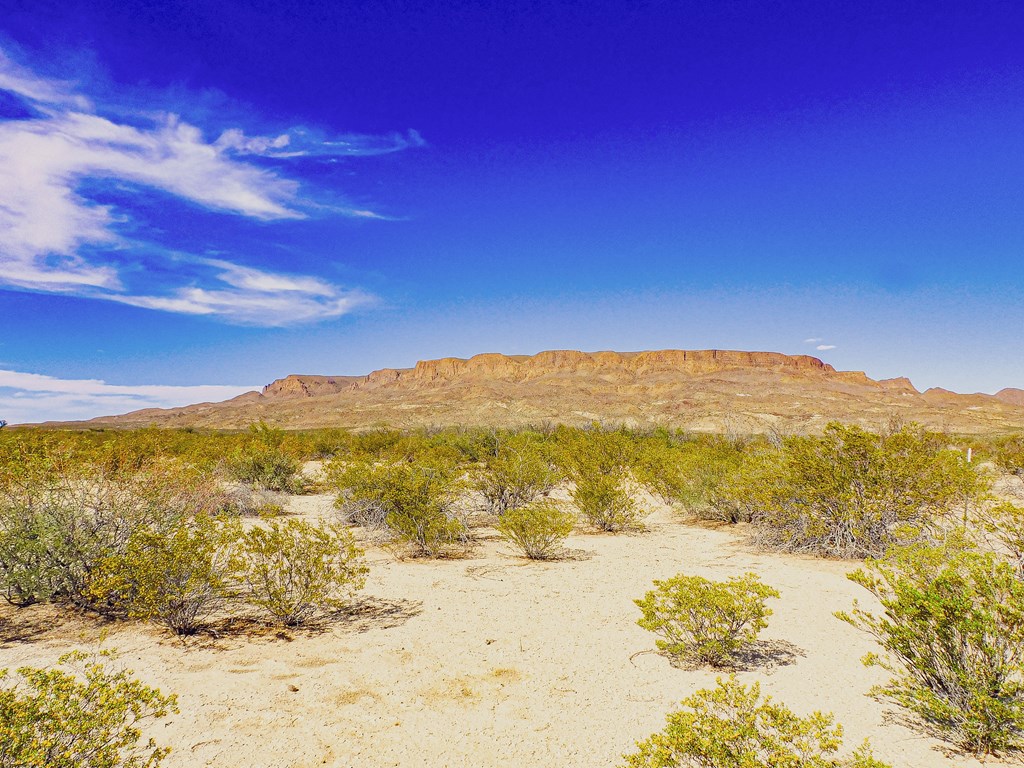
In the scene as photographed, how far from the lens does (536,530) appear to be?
991 centimetres

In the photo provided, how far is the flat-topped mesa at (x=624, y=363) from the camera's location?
436 feet

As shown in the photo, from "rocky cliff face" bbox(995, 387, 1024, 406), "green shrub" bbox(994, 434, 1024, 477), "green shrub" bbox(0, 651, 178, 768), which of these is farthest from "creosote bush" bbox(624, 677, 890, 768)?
"rocky cliff face" bbox(995, 387, 1024, 406)

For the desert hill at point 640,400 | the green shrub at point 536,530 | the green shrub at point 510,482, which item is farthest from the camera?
the desert hill at point 640,400

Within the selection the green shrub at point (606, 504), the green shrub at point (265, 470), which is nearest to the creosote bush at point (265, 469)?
the green shrub at point (265, 470)

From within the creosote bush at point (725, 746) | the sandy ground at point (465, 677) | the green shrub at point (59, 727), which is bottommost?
the sandy ground at point (465, 677)

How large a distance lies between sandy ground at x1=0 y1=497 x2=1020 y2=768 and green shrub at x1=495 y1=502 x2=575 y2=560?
158 centimetres

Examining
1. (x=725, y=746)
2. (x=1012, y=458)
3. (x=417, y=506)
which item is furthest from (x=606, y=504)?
(x=1012, y=458)

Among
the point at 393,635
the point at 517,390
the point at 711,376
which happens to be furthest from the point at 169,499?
the point at 711,376

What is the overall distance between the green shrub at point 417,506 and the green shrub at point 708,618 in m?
5.63

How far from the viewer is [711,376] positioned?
123 m

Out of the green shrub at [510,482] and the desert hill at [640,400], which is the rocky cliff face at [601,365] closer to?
the desert hill at [640,400]

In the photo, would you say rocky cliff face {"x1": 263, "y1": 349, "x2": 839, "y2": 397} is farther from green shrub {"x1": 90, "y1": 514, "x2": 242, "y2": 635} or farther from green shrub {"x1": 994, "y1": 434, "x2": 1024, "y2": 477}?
green shrub {"x1": 90, "y1": 514, "x2": 242, "y2": 635}

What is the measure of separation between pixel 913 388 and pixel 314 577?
155823 millimetres

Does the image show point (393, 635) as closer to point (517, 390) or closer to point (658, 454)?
point (658, 454)
